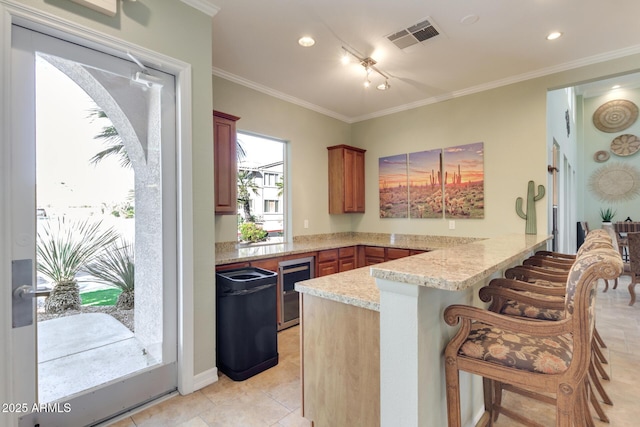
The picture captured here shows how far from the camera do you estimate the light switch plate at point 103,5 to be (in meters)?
1.70

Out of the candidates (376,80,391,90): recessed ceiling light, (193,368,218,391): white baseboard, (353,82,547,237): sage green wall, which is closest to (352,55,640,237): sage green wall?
Answer: (353,82,547,237): sage green wall

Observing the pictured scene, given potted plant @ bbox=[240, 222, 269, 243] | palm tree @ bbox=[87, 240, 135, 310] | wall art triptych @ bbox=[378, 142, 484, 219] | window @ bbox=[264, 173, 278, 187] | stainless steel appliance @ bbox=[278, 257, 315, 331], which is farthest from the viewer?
window @ bbox=[264, 173, 278, 187]

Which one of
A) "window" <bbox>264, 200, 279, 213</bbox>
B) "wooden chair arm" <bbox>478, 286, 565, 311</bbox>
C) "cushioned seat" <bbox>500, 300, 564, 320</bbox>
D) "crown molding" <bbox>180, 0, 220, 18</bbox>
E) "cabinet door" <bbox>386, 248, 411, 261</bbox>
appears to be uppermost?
"crown molding" <bbox>180, 0, 220, 18</bbox>

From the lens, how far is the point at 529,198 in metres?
3.53

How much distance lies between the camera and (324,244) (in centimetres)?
408

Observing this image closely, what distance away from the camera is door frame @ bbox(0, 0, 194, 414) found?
4.81 ft

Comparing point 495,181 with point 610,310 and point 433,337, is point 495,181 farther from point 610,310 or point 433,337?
point 433,337

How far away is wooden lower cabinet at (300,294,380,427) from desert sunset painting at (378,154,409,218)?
3.28 meters

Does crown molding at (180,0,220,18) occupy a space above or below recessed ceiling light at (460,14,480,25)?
below

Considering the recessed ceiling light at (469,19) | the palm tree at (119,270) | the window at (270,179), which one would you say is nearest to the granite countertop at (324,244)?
the palm tree at (119,270)

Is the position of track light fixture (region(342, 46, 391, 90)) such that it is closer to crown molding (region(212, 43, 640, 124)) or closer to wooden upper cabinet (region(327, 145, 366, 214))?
crown molding (region(212, 43, 640, 124))

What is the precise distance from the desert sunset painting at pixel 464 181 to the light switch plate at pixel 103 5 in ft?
12.6

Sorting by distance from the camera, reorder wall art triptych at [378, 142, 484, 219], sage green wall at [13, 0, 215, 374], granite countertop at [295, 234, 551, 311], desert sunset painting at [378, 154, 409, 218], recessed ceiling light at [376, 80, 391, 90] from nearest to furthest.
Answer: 1. granite countertop at [295, 234, 551, 311]
2. sage green wall at [13, 0, 215, 374]
3. recessed ceiling light at [376, 80, 391, 90]
4. wall art triptych at [378, 142, 484, 219]
5. desert sunset painting at [378, 154, 409, 218]

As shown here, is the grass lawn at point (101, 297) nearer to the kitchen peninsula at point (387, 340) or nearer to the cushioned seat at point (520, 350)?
the kitchen peninsula at point (387, 340)
